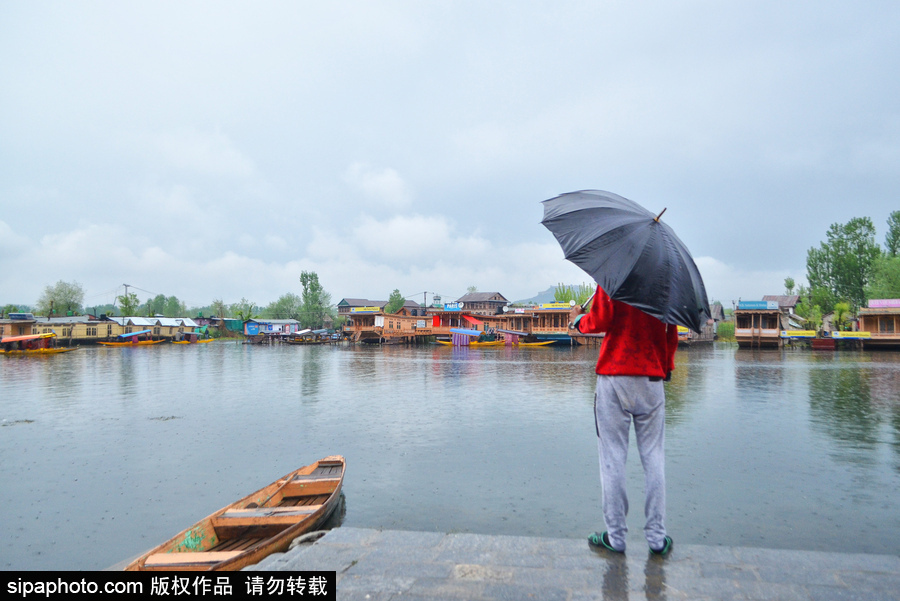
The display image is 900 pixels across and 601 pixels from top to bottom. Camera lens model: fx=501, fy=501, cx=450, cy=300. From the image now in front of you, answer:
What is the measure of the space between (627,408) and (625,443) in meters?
0.30

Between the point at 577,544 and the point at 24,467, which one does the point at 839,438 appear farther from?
the point at 24,467

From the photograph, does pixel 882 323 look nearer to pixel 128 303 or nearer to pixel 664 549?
pixel 664 549

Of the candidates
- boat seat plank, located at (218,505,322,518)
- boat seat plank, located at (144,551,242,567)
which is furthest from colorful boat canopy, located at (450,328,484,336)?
boat seat plank, located at (144,551,242,567)

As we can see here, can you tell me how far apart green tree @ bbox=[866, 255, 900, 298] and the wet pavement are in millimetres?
64007

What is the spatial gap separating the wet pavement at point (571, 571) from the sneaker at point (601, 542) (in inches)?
2.6

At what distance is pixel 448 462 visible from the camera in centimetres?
916

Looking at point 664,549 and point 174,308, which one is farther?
point 174,308

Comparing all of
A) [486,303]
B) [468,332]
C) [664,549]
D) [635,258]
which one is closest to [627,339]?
[635,258]

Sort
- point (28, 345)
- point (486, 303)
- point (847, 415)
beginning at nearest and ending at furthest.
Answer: point (847, 415) < point (28, 345) < point (486, 303)

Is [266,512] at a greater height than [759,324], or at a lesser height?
lesser

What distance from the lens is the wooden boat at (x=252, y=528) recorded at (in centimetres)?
455

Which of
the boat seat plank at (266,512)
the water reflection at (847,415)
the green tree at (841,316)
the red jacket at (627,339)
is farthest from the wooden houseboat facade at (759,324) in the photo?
the boat seat plank at (266,512)

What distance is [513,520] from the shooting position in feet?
20.7

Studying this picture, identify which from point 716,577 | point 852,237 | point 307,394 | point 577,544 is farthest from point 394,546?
point 852,237
